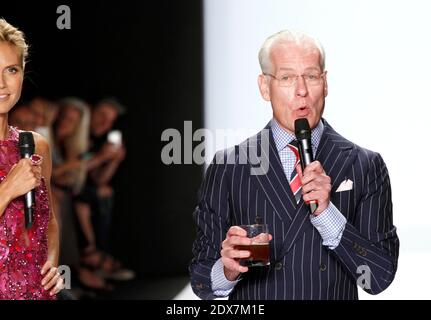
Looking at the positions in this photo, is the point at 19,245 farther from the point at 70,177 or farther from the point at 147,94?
the point at 147,94

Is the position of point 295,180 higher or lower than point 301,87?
lower

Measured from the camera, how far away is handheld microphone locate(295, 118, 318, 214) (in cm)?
220

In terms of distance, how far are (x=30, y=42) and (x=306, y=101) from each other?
552 centimetres

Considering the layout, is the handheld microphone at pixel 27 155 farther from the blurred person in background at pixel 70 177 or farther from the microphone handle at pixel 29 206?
the blurred person in background at pixel 70 177

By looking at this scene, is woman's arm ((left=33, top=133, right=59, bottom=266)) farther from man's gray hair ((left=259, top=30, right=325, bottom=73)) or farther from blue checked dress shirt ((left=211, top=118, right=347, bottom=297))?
man's gray hair ((left=259, top=30, right=325, bottom=73))

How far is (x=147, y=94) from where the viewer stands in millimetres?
8453

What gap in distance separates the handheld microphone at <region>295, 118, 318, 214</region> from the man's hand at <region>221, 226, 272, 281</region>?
18 cm

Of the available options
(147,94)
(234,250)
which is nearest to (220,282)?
(234,250)

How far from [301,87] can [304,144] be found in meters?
0.22

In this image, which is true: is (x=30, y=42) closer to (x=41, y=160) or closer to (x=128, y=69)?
(x=128, y=69)

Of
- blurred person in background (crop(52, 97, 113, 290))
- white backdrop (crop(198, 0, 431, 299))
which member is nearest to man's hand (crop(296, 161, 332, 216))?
white backdrop (crop(198, 0, 431, 299))

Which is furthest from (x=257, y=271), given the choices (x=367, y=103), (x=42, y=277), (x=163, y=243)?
(x=163, y=243)

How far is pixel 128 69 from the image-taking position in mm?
8430

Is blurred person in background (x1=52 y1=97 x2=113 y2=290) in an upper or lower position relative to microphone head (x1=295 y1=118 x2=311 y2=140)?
lower
